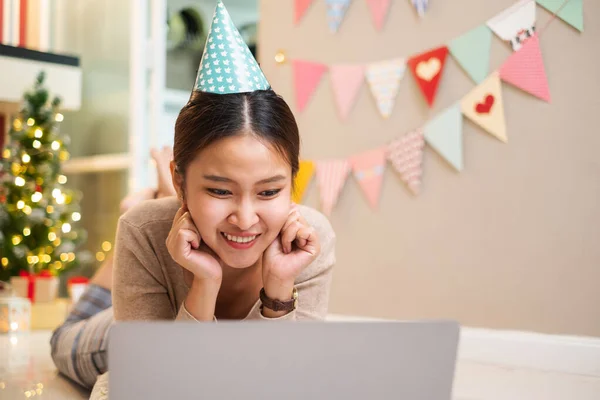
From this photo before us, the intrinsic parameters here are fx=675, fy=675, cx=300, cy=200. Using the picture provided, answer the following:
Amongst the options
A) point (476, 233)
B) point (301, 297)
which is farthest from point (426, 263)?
point (301, 297)

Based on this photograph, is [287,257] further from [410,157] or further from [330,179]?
[330,179]

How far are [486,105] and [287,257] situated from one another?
146 centimetres

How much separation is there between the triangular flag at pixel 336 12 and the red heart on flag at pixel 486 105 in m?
0.82

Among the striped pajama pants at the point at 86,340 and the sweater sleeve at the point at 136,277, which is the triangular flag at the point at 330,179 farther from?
the sweater sleeve at the point at 136,277

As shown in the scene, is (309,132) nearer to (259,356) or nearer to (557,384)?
(557,384)

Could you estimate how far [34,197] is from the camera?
12.4 ft

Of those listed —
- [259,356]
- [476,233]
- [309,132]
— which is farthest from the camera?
[309,132]

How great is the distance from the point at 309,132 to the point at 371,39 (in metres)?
0.51

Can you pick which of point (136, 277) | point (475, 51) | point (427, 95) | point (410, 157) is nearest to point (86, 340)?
point (136, 277)

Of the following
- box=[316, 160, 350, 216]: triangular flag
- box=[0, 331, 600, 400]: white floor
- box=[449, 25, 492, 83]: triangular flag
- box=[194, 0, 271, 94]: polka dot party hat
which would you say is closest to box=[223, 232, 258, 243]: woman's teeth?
box=[194, 0, 271, 94]: polka dot party hat

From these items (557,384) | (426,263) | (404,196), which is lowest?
(557,384)

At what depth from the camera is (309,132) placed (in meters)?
3.14

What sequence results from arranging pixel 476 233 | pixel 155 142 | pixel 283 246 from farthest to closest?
pixel 155 142 < pixel 476 233 < pixel 283 246

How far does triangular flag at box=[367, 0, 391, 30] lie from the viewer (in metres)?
2.87
